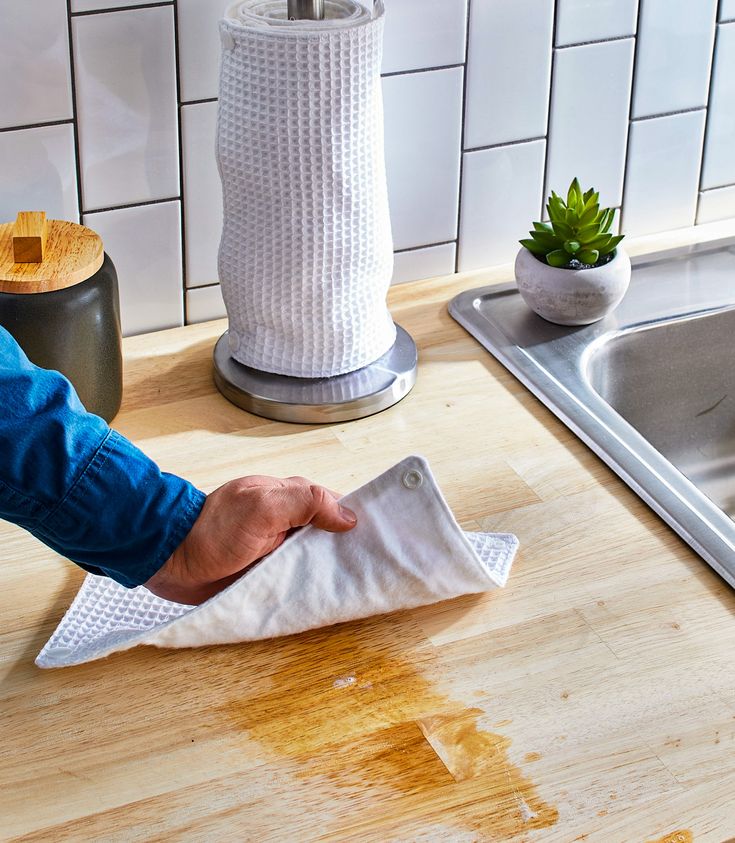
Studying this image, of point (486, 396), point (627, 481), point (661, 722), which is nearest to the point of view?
Answer: point (661, 722)

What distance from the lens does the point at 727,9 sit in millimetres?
1145

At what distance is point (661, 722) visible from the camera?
653mm

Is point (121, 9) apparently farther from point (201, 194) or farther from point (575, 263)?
point (575, 263)

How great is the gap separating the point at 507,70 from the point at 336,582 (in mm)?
574

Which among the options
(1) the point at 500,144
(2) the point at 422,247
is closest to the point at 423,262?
(2) the point at 422,247

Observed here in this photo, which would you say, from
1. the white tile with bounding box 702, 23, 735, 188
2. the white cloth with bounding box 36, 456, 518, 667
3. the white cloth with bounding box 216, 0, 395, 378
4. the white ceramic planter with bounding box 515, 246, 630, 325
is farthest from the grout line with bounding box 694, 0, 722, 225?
the white cloth with bounding box 36, 456, 518, 667

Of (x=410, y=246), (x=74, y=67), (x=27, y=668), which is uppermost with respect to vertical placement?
(x=74, y=67)

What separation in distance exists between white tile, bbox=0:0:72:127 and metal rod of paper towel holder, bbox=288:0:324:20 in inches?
7.1

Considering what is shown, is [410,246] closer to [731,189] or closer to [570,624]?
[731,189]

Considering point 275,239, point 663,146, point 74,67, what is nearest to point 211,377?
point 275,239

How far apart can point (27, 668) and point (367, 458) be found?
31 cm

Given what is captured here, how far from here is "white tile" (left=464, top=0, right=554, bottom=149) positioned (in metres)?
1.04

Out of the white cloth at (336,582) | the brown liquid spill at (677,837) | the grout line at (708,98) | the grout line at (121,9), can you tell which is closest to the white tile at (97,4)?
the grout line at (121,9)

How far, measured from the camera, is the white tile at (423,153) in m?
1.04
